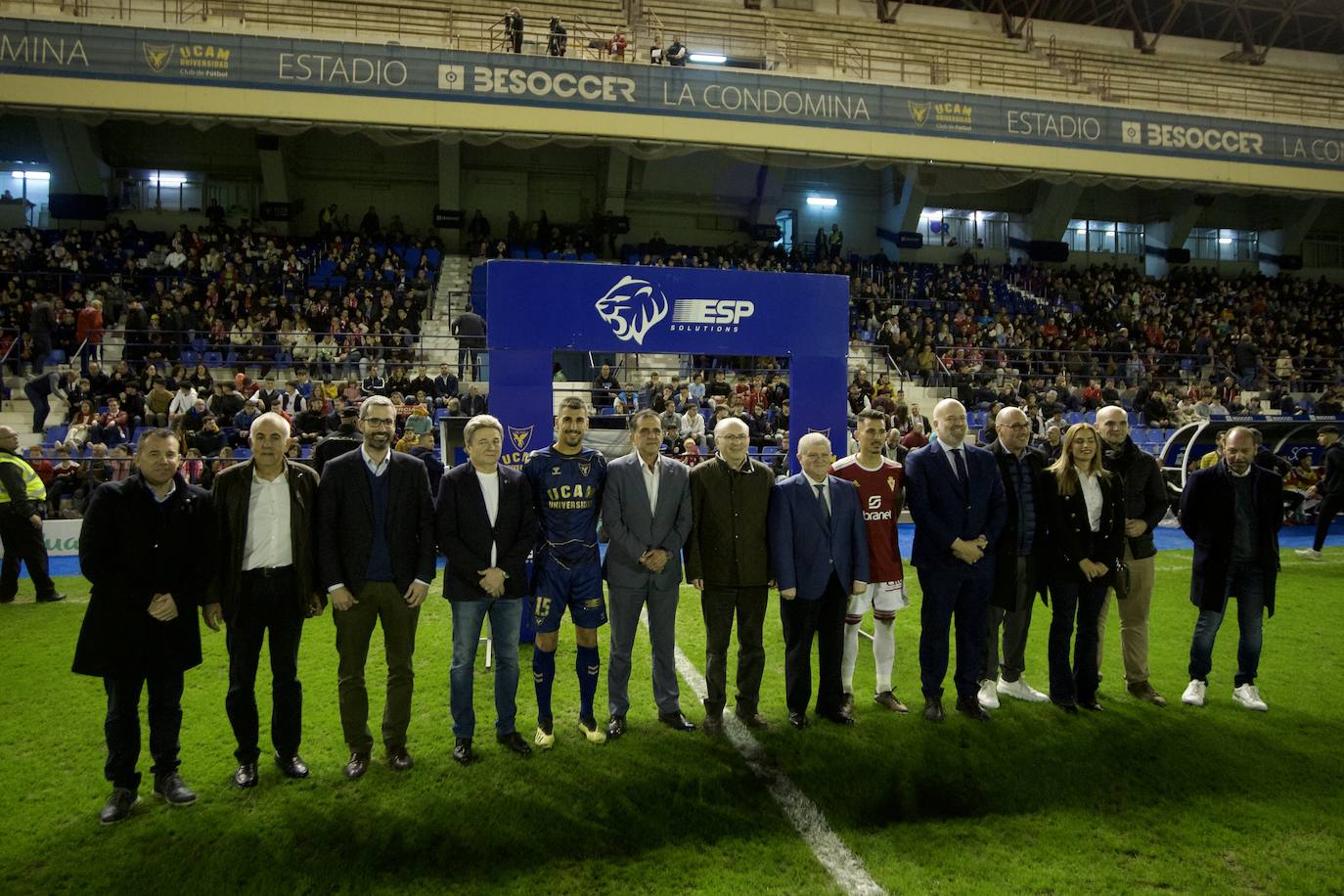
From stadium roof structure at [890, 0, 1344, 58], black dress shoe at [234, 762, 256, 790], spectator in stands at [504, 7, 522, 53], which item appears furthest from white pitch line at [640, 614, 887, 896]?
stadium roof structure at [890, 0, 1344, 58]

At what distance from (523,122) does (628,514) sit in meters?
17.9

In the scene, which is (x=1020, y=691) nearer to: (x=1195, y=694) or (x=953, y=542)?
(x=1195, y=694)

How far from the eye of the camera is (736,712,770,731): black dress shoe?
18.2 ft

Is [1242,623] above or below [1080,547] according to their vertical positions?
below

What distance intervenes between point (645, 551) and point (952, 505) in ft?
6.75

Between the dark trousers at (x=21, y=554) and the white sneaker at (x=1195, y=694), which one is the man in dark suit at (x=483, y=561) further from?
the dark trousers at (x=21, y=554)

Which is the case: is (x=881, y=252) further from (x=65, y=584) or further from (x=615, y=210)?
(x=65, y=584)

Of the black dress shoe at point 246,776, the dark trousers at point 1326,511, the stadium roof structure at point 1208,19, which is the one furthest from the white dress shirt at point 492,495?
the stadium roof structure at point 1208,19

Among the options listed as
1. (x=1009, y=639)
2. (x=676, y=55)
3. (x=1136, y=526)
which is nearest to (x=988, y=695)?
(x=1009, y=639)

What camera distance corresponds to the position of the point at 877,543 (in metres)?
5.82

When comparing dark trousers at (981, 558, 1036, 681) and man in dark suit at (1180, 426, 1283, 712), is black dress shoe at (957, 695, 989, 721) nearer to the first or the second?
dark trousers at (981, 558, 1036, 681)

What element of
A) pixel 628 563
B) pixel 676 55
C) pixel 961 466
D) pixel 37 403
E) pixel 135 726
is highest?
pixel 676 55

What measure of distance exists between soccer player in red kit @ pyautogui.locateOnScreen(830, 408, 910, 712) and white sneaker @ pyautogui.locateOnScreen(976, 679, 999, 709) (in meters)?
0.57

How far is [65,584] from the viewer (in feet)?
32.1
